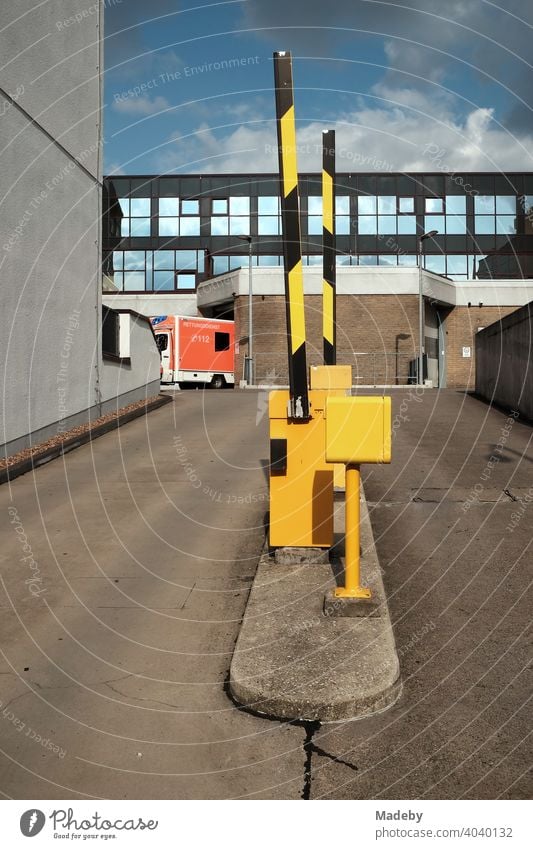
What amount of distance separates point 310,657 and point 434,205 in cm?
5109

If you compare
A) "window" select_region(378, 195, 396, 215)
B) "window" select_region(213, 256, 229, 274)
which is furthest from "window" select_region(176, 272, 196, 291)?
"window" select_region(378, 195, 396, 215)

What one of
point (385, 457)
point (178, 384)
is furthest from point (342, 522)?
point (178, 384)

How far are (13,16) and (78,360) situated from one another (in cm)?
610

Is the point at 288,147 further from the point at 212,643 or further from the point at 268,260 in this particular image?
the point at 268,260

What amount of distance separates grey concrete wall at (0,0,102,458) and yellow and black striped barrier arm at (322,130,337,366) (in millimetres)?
5287

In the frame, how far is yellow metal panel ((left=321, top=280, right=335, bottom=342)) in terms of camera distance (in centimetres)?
938

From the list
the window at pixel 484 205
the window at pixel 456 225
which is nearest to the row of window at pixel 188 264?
the window at pixel 456 225

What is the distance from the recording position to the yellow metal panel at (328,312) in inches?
369

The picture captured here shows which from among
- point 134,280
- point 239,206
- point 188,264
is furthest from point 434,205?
point 134,280

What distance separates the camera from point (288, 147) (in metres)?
6.11

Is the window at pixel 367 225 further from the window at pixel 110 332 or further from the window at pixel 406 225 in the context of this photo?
the window at pixel 110 332

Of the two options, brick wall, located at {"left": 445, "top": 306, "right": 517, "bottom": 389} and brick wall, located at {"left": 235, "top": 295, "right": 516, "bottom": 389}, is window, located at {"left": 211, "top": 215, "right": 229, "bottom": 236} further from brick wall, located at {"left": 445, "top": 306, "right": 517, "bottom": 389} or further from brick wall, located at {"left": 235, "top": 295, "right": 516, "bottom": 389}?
brick wall, located at {"left": 445, "top": 306, "right": 517, "bottom": 389}

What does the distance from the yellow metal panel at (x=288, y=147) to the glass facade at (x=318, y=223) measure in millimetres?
45020
